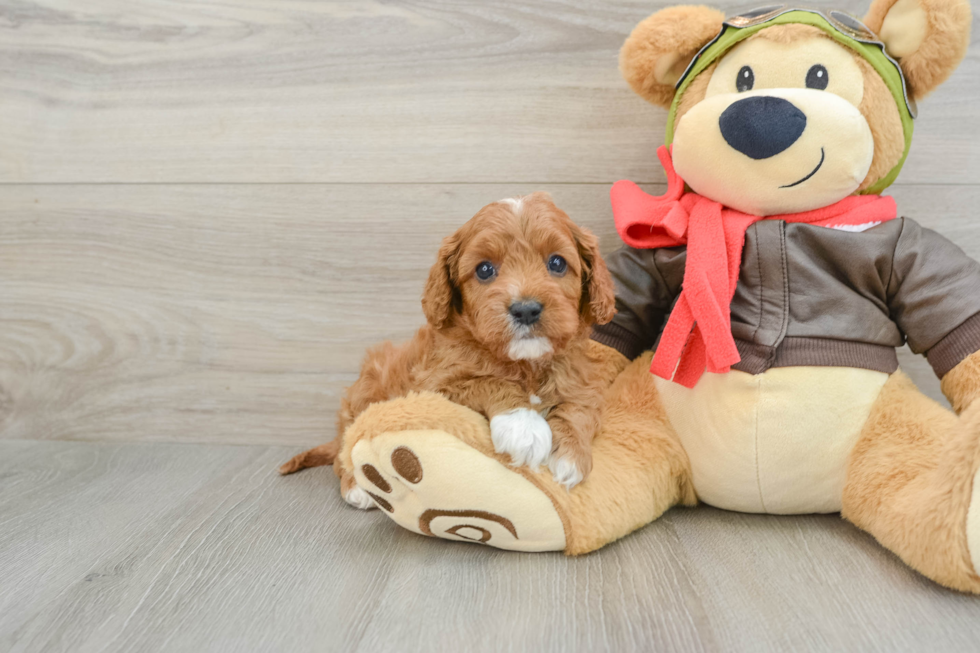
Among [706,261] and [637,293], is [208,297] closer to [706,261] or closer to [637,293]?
[637,293]

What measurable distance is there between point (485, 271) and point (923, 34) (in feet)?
2.54

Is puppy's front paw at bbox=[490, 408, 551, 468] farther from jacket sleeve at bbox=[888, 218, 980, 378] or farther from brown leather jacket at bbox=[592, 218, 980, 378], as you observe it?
jacket sleeve at bbox=[888, 218, 980, 378]

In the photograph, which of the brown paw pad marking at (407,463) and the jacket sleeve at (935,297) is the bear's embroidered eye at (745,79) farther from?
the brown paw pad marking at (407,463)

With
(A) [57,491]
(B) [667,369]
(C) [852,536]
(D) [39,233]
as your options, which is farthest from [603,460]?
(D) [39,233]

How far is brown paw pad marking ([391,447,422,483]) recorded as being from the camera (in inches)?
37.0

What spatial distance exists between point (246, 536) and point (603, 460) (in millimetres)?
620

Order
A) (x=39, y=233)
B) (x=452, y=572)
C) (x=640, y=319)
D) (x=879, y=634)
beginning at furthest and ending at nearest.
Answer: (x=39, y=233), (x=640, y=319), (x=452, y=572), (x=879, y=634)

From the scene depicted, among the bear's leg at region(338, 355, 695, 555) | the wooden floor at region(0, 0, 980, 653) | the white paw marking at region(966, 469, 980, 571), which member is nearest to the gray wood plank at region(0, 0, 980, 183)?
the wooden floor at region(0, 0, 980, 653)

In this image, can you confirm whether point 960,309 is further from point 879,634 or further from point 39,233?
point 39,233

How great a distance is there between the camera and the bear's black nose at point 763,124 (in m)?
0.98

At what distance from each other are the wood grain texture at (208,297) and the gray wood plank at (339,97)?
0.05 metres

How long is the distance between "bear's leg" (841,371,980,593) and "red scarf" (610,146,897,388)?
26 cm

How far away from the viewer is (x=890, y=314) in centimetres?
109

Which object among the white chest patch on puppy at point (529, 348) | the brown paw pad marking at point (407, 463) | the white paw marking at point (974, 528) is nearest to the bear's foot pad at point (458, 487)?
the brown paw pad marking at point (407, 463)
